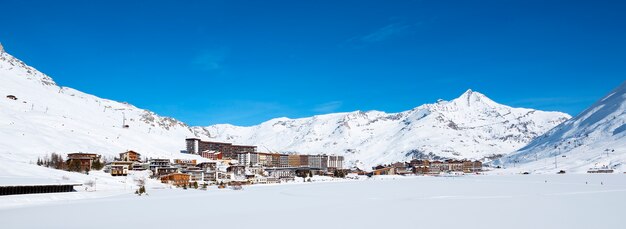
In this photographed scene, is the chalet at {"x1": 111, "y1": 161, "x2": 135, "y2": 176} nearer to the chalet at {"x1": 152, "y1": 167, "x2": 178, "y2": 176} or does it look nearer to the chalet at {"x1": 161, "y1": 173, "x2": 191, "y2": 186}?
the chalet at {"x1": 161, "y1": 173, "x2": 191, "y2": 186}

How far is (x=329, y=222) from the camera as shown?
4047cm

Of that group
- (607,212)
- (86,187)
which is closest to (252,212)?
(607,212)

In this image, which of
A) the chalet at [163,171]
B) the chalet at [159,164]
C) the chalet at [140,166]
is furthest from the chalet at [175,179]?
the chalet at [140,166]

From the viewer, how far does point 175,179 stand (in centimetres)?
11831

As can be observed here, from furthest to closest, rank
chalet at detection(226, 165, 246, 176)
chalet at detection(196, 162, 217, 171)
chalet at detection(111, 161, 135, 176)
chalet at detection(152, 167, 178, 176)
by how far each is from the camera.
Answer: chalet at detection(226, 165, 246, 176) < chalet at detection(196, 162, 217, 171) < chalet at detection(152, 167, 178, 176) < chalet at detection(111, 161, 135, 176)

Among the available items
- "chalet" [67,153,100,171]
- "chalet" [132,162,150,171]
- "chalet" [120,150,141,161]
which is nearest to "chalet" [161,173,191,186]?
"chalet" [132,162,150,171]

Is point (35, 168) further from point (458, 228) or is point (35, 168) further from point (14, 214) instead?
point (458, 228)

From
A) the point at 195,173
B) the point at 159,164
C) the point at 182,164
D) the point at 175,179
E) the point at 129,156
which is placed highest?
the point at 129,156

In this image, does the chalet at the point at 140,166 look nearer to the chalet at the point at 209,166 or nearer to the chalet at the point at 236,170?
the chalet at the point at 209,166

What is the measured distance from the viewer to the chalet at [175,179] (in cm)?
11606

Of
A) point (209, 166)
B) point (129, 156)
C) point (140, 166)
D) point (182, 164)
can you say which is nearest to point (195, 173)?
point (182, 164)

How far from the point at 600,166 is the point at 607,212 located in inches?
6959

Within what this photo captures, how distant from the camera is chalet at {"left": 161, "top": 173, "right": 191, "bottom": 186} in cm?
11606

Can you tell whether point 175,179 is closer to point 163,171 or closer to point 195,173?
point 163,171
